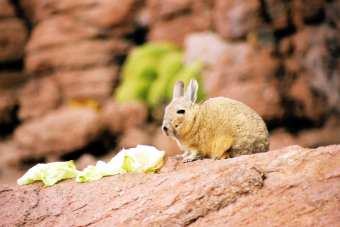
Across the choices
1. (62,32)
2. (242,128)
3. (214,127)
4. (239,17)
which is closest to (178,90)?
(214,127)

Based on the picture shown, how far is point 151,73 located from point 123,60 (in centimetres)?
122

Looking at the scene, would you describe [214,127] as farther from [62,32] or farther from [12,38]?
[12,38]

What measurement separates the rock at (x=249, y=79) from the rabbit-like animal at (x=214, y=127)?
318 inches

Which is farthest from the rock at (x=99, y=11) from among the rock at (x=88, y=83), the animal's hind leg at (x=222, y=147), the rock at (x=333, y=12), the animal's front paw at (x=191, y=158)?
the animal's hind leg at (x=222, y=147)

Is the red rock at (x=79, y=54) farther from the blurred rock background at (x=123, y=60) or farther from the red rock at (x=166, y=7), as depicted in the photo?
the red rock at (x=166, y=7)

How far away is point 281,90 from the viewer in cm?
1484

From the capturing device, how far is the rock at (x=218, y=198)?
4602 millimetres

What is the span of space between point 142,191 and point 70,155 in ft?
39.1

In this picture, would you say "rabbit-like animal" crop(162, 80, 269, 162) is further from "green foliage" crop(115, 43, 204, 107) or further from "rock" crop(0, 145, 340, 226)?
"green foliage" crop(115, 43, 204, 107)

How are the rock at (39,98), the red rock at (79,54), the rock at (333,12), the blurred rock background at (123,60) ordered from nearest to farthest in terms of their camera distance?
the blurred rock background at (123,60)
the rock at (333,12)
the red rock at (79,54)
the rock at (39,98)

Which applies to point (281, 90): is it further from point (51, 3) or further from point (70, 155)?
point (51, 3)

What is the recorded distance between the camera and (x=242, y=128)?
596 centimetres

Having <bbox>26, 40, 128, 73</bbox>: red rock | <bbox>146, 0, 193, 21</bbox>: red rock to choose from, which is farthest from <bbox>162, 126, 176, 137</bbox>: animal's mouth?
<bbox>26, 40, 128, 73</bbox>: red rock

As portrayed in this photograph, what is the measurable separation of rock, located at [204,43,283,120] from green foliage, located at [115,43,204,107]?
4.25ft
